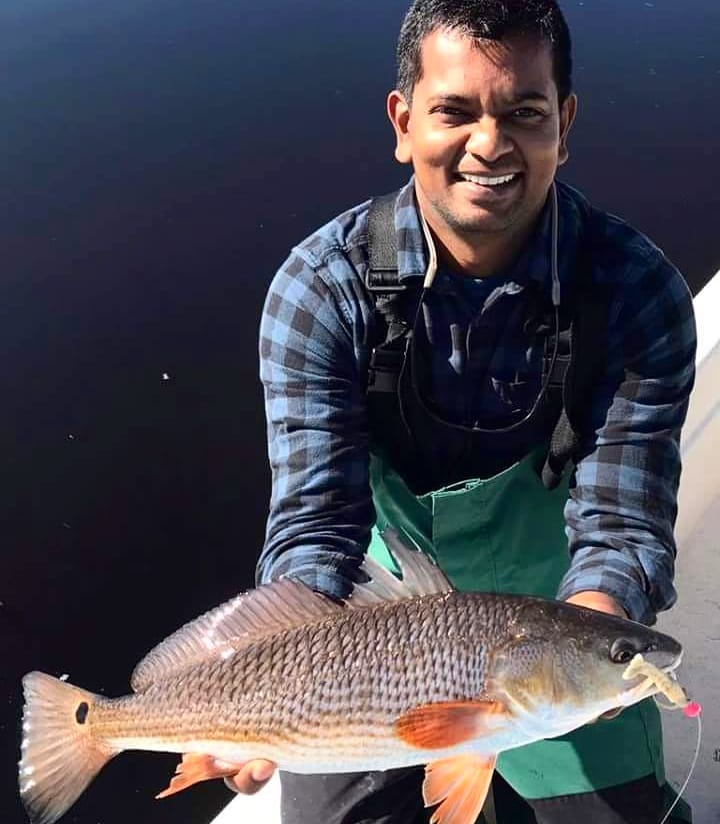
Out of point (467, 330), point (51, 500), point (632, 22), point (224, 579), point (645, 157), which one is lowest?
point (224, 579)

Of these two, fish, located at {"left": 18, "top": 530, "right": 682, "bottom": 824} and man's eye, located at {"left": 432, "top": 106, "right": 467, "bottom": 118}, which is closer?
fish, located at {"left": 18, "top": 530, "right": 682, "bottom": 824}

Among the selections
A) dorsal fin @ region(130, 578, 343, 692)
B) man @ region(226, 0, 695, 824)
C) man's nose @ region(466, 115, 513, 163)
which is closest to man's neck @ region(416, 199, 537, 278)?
man @ region(226, 0, 695, 824)

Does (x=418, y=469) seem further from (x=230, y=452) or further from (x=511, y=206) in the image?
(x=230, y=452)

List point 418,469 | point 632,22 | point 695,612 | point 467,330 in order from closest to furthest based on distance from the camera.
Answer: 1. point 467,330
2. point 418,469
3. point 695,612
4. point 632,22

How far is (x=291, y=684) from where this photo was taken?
177 centimetres

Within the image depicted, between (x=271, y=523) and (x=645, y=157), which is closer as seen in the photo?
(x=271, y=523)

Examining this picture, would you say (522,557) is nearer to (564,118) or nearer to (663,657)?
(663,657)

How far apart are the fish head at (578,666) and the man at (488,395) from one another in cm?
43

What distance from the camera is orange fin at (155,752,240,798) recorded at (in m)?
1.84

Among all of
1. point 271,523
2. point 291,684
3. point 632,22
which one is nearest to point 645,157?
point 632,22

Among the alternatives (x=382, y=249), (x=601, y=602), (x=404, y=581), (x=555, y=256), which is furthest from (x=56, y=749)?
(x=555, y=256)

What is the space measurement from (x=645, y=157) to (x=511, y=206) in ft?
16.4

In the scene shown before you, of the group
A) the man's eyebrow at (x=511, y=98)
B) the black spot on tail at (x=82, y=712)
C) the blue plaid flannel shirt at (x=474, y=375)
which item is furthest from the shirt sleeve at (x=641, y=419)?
the black spot on tail at (x=82, y=712)

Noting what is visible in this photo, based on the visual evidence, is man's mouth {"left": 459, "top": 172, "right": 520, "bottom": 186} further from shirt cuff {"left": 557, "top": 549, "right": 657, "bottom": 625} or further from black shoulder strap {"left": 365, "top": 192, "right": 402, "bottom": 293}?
shirt cuff {"left": 557, "top": 549, "right": 657, "bottom": 625}
